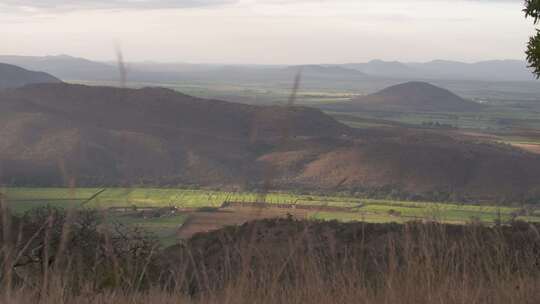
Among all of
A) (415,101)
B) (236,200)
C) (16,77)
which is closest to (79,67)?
(236,200)

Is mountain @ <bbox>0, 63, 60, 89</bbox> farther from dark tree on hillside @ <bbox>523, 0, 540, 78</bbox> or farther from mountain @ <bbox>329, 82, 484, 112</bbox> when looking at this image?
dark tree on hillside @ <bbox>523, 0, 540, 78</bbox>

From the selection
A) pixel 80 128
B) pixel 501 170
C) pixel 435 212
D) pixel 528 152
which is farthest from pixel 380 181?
pixel 435 212

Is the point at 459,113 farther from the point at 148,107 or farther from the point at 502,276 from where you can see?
the point at 502,276

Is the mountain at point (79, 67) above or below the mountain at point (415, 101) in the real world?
above

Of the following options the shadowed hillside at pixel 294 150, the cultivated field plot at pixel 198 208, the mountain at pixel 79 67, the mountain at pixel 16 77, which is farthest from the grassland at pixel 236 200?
the mountain at pixel 16 77

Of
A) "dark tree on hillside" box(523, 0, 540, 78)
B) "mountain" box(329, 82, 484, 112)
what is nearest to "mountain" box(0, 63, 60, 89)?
"mountain" box(329, 82, 484, 112)

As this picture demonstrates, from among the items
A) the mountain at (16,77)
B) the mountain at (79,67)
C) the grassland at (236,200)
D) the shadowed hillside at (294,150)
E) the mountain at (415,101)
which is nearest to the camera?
the grassland at (236,200)

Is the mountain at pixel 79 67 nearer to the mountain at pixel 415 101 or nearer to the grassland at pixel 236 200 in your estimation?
the grassland at pixel 236 200
